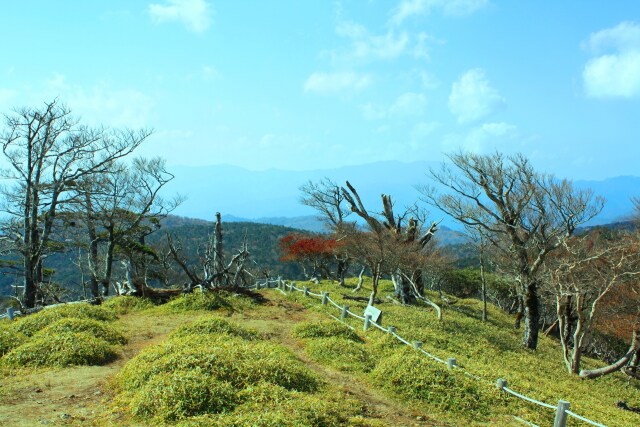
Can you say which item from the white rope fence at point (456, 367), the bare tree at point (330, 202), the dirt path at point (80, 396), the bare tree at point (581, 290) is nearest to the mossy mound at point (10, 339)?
the dirt path at point (80, 396)

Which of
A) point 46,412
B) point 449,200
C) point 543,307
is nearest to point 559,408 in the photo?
point 46,412

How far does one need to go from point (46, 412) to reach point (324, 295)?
14619mm

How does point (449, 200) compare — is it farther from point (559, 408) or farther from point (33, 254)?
point (33, 254)

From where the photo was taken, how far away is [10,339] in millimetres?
12938

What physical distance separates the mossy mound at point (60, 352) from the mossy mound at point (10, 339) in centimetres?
37

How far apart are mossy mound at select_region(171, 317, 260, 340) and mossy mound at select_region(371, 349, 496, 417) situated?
4.46 metres

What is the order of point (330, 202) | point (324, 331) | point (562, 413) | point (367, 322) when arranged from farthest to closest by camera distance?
1. point (330, 202)
2. point (367, 322)
3. point (324, 331)
4. point (562, 413)

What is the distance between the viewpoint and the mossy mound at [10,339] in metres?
12.4

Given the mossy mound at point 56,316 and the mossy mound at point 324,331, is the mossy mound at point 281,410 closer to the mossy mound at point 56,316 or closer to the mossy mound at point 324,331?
the mossy mound at point 324,331

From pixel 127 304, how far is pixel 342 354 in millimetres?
11420

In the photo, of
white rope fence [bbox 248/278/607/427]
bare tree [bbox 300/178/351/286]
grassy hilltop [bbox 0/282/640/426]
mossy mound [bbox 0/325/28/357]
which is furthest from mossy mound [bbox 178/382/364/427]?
bare tree [bbox 300/178/351/286]

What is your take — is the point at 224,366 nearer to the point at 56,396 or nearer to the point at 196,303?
the point at 56,396

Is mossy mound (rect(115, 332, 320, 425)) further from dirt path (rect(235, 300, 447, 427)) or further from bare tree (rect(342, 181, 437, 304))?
bare tree (rect(342, 181, 437, 304))

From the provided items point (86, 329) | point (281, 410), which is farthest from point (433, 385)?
point (86, 329)
